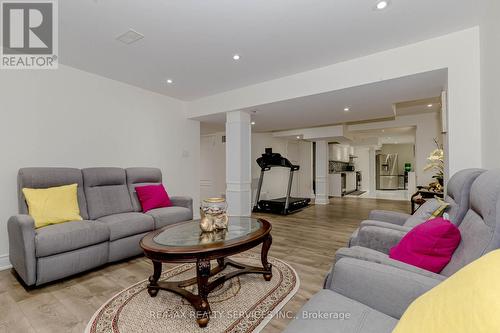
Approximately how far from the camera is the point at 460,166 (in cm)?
251

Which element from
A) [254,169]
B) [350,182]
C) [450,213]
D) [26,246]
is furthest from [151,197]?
[350,182]

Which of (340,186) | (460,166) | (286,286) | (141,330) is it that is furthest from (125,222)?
(340,186)

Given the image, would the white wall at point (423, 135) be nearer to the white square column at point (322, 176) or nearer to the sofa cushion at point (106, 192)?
the white square column at point (322, 176)

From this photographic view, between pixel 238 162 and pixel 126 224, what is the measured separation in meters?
2.19

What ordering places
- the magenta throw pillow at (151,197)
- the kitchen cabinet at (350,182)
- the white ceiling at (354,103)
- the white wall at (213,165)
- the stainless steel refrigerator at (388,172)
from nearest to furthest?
the white ceiling at (354,103)
the magenta throw pillow at (151,197)
the white wall at (213,165)
the kitchen cabinet at (350,182)
the stainless steel refrigerator at (388,172)

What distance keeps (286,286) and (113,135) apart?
333cm

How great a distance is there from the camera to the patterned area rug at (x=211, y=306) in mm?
1607

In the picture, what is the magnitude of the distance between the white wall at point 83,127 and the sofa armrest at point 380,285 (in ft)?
11.7

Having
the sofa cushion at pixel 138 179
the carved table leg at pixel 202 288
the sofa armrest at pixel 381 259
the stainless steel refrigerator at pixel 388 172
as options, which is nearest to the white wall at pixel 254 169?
the sofa cushion at pixel 138 179

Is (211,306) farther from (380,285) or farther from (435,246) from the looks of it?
(435,246)

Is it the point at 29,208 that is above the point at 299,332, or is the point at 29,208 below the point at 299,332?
above

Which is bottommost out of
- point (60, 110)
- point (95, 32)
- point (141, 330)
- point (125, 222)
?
point (141, 330)

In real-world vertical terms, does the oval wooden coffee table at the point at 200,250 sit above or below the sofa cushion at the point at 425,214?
below

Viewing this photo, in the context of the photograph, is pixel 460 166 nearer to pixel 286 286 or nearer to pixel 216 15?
pixel 286 286
